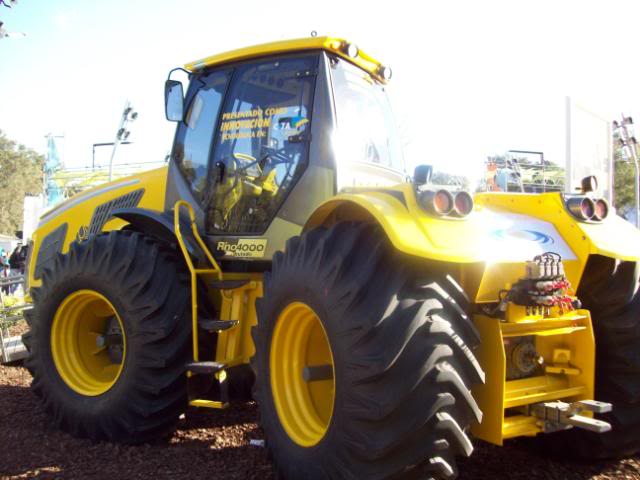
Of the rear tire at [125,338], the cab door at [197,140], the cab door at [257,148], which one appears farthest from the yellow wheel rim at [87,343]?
the cab door at [257,148]

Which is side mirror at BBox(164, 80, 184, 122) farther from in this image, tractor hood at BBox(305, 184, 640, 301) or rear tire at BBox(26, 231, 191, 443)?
tractor hood at BBox(305, 184, 640, 301)

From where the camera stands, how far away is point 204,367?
3.86 meters

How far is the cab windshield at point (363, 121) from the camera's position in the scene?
4.05 metres

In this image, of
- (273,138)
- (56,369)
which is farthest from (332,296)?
(56,369)

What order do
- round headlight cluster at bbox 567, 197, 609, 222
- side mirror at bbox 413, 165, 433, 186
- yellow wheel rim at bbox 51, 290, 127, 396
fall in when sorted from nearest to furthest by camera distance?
side mirror at bbox 413, 165, 433, 186, round headlight cluster at bbox 567, 197, 609, 222, yellow wheel rim at bbox 51, 290, 127, 396

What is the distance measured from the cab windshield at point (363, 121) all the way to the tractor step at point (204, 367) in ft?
5.15

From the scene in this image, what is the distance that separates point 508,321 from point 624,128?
12.7m

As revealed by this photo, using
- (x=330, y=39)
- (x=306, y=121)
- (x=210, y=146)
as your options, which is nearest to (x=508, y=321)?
(x=306, y=121)

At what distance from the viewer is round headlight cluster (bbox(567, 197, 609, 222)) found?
3.49 metres

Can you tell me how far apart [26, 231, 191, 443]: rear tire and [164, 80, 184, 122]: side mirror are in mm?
1043

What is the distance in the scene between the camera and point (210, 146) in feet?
15.2

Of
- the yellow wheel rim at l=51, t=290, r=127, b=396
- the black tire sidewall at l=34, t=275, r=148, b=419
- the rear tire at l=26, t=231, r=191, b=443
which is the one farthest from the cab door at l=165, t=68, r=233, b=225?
the yellow wheel rim at l=51, t=290, r=127, b=396

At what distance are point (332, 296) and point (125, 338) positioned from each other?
2047 mm

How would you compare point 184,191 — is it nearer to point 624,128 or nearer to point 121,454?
point 121,454
